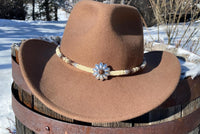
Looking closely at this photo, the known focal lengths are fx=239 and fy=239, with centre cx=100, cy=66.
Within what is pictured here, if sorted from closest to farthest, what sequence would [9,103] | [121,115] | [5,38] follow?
1. [121,115]
2. [9,103]
3. [5,38]

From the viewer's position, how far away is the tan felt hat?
2.86 ft

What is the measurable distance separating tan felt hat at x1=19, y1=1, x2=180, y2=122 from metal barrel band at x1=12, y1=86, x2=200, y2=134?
0.13 metres

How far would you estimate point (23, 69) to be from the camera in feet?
3.03

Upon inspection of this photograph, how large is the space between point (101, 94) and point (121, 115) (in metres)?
0.12

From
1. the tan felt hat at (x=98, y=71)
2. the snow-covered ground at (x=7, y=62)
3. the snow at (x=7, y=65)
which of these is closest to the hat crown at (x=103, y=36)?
the tan felt hat at (x=98, y=71)

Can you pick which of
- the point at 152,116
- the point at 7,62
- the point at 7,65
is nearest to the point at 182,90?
the point at 152,116

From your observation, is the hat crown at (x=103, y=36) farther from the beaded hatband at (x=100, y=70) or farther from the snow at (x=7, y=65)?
the snow at (x=7, y=65)

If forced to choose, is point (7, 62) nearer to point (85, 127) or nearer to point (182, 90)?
point (85, 127)

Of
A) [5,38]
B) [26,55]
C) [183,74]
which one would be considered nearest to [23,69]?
[26,55]

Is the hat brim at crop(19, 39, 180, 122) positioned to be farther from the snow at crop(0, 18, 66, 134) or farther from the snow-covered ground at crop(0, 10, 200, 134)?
the snow-covered ground at crop(0, 10, 200, 134)

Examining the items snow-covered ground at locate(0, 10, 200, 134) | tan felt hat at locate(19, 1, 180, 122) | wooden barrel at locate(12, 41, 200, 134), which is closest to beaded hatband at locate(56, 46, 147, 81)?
tan felt hat at locate(19, 1, 180, 122)

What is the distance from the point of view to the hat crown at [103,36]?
3.13ft

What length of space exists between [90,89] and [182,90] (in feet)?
1.38

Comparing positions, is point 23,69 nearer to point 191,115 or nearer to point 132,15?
point 132,15
